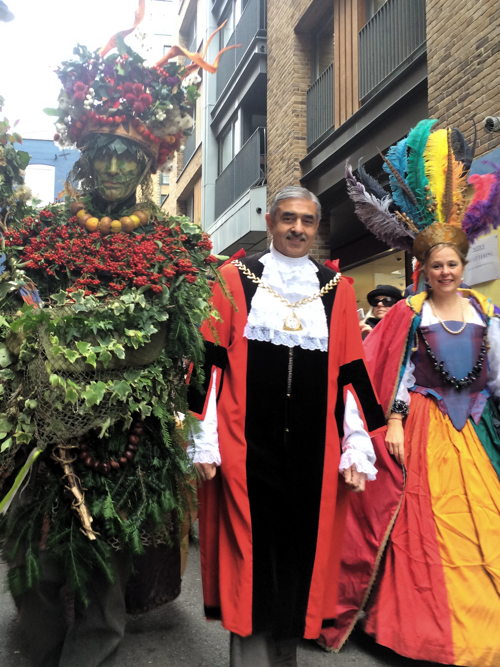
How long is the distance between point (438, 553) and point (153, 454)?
1461 mm

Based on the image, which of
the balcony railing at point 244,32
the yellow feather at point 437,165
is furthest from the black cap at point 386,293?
the balcony railing at point 244,32

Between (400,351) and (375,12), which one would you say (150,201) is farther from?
(375,12)

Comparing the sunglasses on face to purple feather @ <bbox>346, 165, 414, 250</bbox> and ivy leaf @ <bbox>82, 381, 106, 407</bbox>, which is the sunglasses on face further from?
ivy leaf @ <bbox>82, 381, 106, 407</bbox>

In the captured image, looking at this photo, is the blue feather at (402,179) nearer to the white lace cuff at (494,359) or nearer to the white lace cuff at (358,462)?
the white lace cuff at (494,359)

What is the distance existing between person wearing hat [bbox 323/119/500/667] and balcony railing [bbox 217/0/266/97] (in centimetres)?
1014

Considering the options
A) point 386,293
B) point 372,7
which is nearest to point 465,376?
point 386,293

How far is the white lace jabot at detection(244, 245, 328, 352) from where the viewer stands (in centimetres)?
270

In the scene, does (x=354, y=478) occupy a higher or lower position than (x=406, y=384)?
lower

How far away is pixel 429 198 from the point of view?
12.4ft

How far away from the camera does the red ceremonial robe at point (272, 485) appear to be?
2.54 m

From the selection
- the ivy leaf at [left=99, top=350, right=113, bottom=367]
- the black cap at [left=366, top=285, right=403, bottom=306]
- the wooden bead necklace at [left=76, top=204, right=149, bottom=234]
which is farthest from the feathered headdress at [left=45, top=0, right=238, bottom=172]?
the black cap at [left=366, top=285, right=403, bottom=306]

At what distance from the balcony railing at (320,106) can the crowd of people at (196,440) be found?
886 cm

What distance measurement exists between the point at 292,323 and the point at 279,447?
0.50 metres

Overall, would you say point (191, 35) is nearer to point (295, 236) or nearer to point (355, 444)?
point (295, 236)
